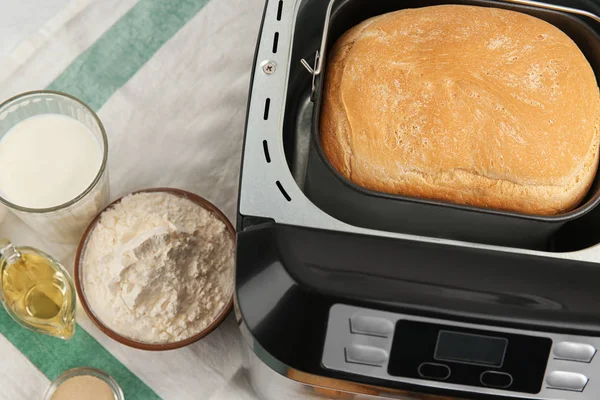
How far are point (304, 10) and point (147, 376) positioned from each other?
0.52 metres

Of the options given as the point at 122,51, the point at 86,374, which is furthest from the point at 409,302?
the point at 122,51

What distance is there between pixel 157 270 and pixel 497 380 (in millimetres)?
422

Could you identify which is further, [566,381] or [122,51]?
[122,51]

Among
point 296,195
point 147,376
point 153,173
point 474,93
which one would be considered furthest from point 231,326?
point 474,93

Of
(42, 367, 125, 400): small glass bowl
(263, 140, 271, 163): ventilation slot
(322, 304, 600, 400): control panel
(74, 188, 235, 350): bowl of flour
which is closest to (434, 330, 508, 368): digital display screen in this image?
(322, 304, 600, 400): control panel

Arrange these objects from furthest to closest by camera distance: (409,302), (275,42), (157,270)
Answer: (157,270), (275,42), (409,302)

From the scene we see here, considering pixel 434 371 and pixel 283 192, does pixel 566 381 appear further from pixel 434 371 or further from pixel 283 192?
pixel 283 192

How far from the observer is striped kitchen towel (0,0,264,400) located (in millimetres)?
987

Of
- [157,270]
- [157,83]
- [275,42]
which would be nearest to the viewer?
[275,42]

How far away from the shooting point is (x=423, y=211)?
634 mm

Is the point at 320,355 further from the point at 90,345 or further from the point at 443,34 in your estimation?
the point at 90,345

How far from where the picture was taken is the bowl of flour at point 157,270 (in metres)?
0.84

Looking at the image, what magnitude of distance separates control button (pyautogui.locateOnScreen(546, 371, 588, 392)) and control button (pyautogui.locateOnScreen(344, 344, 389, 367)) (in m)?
0.15

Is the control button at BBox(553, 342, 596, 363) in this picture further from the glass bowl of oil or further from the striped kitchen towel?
the glass bowl of oil
